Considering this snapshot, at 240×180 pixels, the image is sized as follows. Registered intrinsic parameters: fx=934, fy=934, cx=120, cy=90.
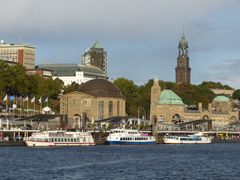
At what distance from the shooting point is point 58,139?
15162 centimetres

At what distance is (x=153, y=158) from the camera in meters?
115

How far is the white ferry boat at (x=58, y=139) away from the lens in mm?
149375

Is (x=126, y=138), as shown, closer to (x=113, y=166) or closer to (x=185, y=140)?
(x=185, y=140)

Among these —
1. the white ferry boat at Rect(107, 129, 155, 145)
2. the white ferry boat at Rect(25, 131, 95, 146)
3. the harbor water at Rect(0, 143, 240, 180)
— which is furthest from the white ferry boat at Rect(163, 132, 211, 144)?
the harbor water at Rect(0, 143, 240, 180)

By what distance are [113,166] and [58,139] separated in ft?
175

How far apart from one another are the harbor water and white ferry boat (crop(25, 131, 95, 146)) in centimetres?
2332

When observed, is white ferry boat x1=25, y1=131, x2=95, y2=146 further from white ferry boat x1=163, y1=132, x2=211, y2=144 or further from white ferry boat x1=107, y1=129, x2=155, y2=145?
white ferry boat x1=163, y1=132, x2=211, y2=144

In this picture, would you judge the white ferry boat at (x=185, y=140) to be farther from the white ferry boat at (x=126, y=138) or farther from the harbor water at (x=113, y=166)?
the harbor water at (x=113, y=166)

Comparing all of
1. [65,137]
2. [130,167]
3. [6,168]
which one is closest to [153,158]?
[130,167]

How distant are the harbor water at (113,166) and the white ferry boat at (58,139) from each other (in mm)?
23315

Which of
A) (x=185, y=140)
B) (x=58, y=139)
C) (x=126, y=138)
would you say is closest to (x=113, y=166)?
(x=58, y=139)

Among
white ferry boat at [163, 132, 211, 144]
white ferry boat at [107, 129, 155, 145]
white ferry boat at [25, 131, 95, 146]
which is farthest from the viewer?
white ferry boat at [163, 132, 211, 144]

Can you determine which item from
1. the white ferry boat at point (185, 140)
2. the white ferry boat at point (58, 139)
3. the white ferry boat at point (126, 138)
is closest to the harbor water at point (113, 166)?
the white ferry boat at point (58, 139)

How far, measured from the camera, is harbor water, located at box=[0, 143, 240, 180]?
8794 centimetres
